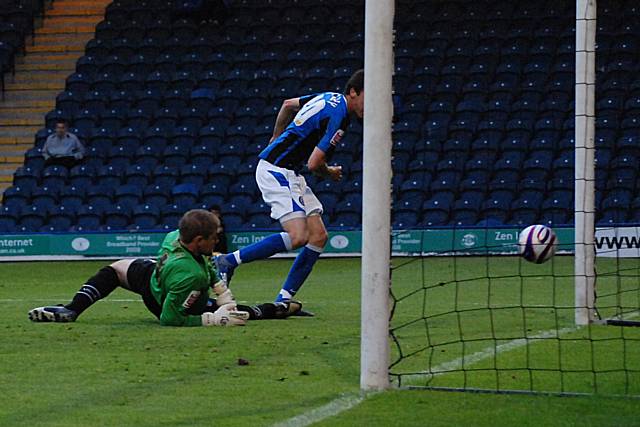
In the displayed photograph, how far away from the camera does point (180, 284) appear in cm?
863

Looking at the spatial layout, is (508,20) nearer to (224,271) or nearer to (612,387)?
(224,271)

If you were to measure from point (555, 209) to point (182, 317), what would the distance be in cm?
1327

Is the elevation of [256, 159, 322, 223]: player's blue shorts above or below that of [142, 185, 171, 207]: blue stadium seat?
below

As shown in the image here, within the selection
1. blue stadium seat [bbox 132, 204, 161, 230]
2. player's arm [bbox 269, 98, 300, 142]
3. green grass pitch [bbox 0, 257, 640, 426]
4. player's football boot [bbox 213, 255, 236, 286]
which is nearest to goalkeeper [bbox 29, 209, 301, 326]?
green grass pitch [bbox 0, 257, 640, 426]

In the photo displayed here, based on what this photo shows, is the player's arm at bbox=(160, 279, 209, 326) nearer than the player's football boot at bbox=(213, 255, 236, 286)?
Yes

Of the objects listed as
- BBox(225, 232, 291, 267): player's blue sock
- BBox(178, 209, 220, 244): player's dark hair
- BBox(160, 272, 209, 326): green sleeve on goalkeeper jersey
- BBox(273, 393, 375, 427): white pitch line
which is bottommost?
BBox(273, 393, 375, 427): white pitch line

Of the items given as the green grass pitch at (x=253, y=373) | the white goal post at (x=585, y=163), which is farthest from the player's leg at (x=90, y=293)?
the white goal post at (x=585, y=163)

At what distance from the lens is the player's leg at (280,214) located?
10156 mm

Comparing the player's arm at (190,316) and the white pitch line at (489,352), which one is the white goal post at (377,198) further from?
the player's arm at (190,316)

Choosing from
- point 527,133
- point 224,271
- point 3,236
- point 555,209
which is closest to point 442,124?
point 527,133

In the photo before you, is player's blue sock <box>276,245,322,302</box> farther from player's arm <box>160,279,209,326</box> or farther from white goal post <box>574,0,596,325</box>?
white goal post <box>574,0,596,325</box>

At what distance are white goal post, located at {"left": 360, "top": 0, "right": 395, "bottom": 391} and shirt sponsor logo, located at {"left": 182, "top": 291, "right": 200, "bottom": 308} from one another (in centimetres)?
293

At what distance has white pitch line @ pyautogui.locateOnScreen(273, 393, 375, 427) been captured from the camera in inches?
199

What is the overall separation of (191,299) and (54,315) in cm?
123
